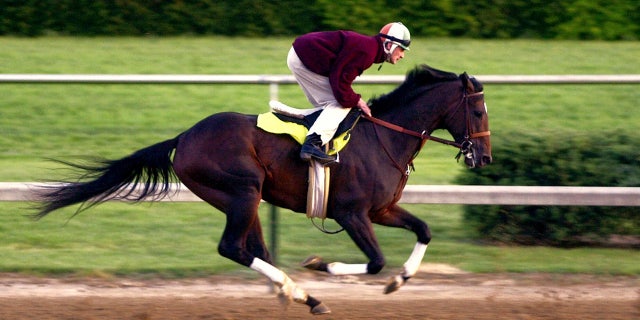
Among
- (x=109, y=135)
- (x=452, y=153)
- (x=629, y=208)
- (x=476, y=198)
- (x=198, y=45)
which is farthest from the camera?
(x=198, y=45)

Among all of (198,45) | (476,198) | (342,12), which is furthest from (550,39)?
(476,198)

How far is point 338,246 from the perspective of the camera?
7.86 metres

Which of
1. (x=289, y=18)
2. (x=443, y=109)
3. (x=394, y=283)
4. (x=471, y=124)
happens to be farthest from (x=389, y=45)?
(x=289, y=18)

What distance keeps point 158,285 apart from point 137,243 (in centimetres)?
81

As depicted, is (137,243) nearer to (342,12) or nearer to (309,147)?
(309,147)

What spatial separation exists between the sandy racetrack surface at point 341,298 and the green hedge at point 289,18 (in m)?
6.55

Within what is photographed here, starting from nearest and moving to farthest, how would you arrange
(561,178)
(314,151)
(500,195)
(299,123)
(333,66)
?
(314,151) < (333,66) < (299,123) < (500,195) < (561,178)

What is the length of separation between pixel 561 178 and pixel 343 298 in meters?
1.82

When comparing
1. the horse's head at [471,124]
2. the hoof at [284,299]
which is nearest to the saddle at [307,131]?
the hoof at [284,299]

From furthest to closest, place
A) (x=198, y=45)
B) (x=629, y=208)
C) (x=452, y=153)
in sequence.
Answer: (x=198, y=45)
(x=452, y=153)
(x=629, y=208)

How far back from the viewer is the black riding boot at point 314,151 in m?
6.07

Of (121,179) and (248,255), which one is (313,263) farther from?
(121,179)

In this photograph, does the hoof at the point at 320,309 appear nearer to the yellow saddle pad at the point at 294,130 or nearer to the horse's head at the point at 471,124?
the yellow saddle pad at the point at 294,130

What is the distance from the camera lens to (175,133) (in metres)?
8.52
